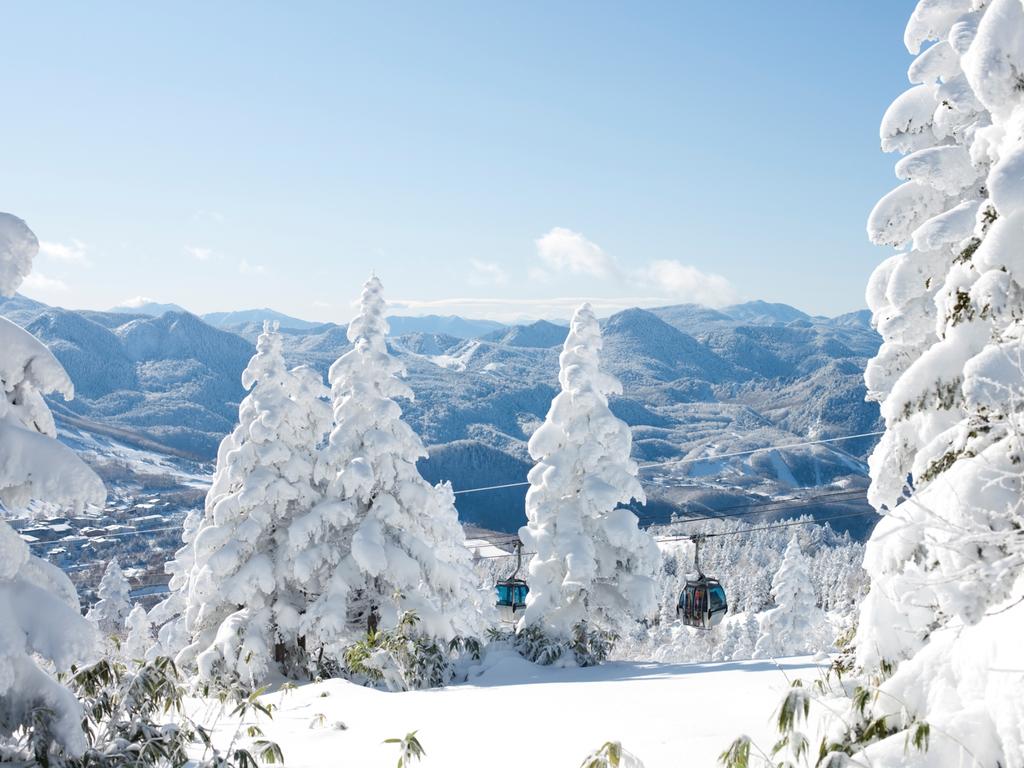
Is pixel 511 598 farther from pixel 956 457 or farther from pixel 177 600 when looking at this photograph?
pixel 956 457

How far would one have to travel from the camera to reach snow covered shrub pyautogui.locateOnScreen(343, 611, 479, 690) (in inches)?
599

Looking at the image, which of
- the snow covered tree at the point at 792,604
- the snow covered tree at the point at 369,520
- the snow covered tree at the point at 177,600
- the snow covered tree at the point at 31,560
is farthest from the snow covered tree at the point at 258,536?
the snow covered tree at the point at 792,604

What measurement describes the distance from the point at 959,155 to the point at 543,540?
14652 millimetres

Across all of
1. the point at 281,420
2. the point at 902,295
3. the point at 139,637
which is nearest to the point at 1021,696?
the point at 902,295

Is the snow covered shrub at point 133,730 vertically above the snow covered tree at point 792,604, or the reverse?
the snow covered shrub at point 133,730

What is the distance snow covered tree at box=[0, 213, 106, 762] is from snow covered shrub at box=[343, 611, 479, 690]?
8272mm

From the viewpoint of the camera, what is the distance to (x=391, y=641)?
15531mm

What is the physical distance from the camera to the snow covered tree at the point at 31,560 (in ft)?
21.8

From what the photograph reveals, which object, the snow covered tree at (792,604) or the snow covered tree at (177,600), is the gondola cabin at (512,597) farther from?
the snow covered tree at (792,604)

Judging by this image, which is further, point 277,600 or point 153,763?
point 277,600

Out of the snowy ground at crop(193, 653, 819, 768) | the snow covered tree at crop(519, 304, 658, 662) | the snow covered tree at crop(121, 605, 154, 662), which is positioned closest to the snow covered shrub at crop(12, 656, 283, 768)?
the snowy ground at crop(193, 653, 819, 768)

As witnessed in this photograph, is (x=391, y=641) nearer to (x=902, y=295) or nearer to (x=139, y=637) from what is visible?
(x=902, y=295)

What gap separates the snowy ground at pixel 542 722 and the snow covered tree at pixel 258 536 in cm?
764

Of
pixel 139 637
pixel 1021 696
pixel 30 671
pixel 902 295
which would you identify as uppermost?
pixel 902 295
